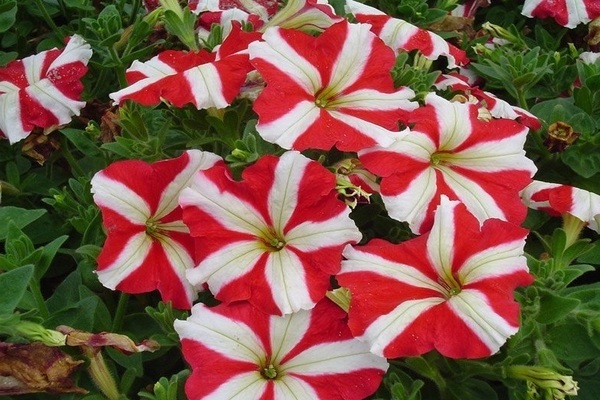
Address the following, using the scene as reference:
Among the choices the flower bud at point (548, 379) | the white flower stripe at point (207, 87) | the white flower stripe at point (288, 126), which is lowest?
the flower bud at point (548, 379)

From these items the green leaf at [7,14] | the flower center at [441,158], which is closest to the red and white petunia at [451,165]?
the flower center at [441,158]

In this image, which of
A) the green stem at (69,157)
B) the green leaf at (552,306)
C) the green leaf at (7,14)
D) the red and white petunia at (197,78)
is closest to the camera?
the green leaf at (552,306)

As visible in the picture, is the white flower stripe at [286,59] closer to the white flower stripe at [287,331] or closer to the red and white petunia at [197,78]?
the red and white petunia at [197,78]

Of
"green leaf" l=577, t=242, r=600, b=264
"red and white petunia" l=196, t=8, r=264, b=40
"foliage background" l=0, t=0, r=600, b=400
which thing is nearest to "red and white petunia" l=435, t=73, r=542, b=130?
"foliage background" l=0, t=0, r=600, b=400

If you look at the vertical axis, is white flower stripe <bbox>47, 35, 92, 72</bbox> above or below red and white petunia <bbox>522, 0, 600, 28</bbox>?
above

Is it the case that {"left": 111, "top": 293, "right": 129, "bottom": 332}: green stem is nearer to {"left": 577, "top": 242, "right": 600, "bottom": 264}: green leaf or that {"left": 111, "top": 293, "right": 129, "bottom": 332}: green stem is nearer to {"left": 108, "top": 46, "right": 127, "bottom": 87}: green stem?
{"left": 108, "top": 46, "right": 127, "bottom": 87}: green stem

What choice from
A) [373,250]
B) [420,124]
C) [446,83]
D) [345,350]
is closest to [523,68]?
[446,83]
